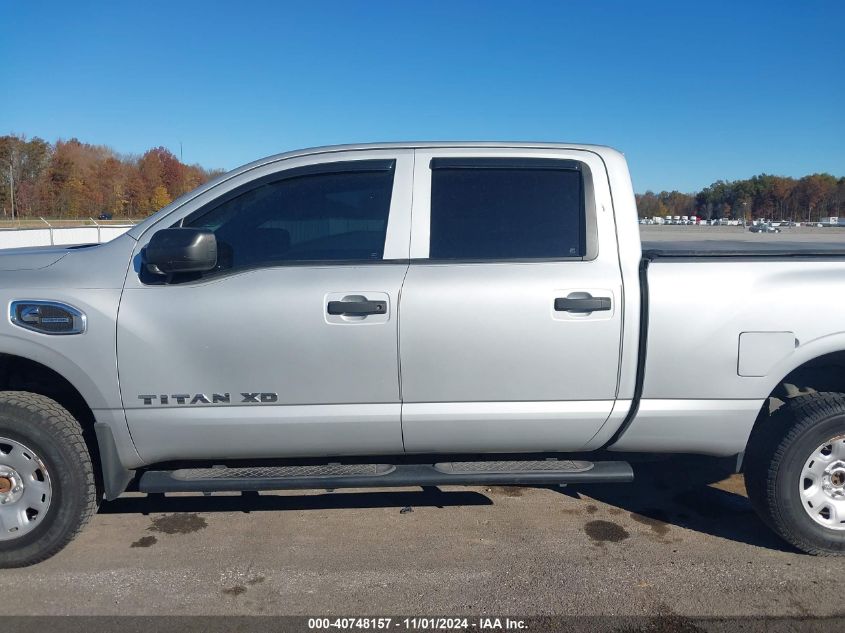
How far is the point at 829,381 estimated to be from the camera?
12.3 feet

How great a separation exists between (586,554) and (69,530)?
8.69 ft

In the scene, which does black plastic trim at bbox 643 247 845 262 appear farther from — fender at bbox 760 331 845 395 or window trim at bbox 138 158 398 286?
window trim at bbox 138 158 398 286

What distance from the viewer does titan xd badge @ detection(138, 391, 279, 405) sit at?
3.33 metres

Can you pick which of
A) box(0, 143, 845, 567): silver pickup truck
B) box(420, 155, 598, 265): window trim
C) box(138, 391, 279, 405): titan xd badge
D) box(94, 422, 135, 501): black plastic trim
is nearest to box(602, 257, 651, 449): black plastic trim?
box(0, 143, 845, 567): silver pickup truck

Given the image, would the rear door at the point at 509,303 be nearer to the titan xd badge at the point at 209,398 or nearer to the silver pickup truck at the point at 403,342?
the silver pickup truck at the point at 403,342

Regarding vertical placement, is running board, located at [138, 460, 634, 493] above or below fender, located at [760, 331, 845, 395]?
below

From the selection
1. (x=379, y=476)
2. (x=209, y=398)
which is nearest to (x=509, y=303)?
(x=379, y=476)

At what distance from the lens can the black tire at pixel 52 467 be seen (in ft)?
10.8

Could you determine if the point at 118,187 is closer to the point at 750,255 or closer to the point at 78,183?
the point at 78,183

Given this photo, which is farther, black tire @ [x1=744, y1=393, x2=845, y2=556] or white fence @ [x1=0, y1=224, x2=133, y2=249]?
white fence @ [x1=0, y1=224, x2=133, y2=249]

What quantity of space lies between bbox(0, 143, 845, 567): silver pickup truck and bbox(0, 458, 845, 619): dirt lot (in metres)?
0.32

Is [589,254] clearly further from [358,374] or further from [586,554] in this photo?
[586,554]

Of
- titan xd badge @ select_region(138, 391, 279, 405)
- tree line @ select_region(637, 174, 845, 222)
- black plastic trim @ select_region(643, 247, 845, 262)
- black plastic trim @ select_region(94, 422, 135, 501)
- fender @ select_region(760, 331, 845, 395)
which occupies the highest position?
tree line @ select_region(637, 174, 845, 222)

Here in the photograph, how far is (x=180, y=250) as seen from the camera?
3.14 metres
